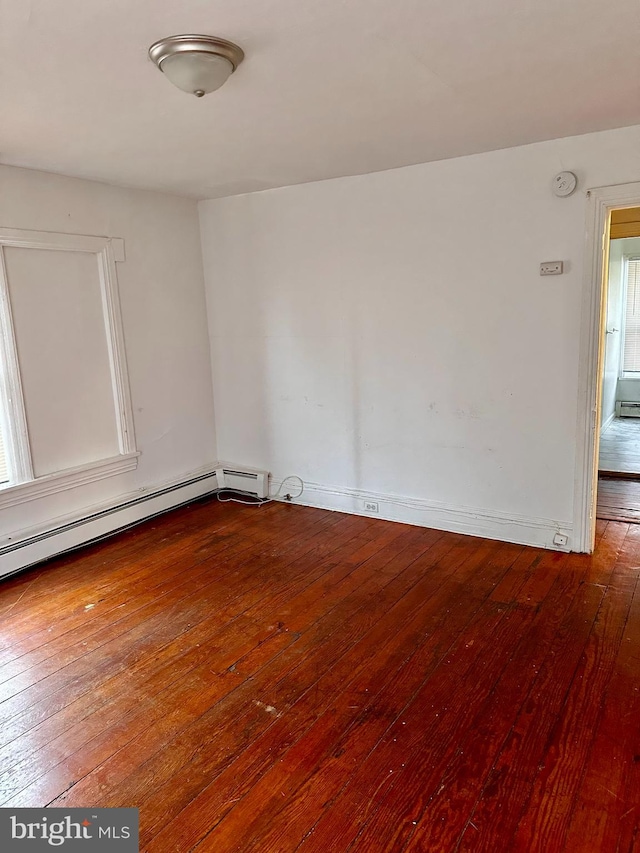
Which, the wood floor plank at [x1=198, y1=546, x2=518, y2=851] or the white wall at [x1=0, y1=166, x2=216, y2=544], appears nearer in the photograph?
the wood floor plank at [x1=198, y1=546, x2=518, y2=851]

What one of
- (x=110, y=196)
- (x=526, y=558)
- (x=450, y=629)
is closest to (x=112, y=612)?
(x=450, y=629)

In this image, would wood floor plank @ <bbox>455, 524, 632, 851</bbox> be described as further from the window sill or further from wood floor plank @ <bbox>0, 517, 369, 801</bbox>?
the window sill

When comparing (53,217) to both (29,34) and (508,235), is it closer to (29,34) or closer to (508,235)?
(29,34)

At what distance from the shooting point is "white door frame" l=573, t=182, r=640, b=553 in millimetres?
3164

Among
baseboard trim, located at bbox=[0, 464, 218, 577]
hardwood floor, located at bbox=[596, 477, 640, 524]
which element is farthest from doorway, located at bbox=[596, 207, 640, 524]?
baseboard trim, located at bbox=[0, 464, 218, 577]

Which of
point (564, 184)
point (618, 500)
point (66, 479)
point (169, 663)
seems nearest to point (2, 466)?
point (66, 479)

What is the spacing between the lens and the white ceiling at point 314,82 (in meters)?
1.81

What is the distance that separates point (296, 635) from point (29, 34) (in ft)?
8.42

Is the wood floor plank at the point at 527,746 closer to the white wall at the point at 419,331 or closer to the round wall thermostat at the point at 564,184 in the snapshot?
the white wall at the point at 419,331

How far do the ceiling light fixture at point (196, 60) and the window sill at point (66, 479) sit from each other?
2.53 metres

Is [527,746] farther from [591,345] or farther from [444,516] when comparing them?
[591,345]

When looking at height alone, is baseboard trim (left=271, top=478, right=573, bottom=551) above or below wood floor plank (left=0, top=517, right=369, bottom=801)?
above

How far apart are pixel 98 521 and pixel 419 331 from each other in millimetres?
2553

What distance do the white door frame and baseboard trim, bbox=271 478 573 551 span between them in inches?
6.0
